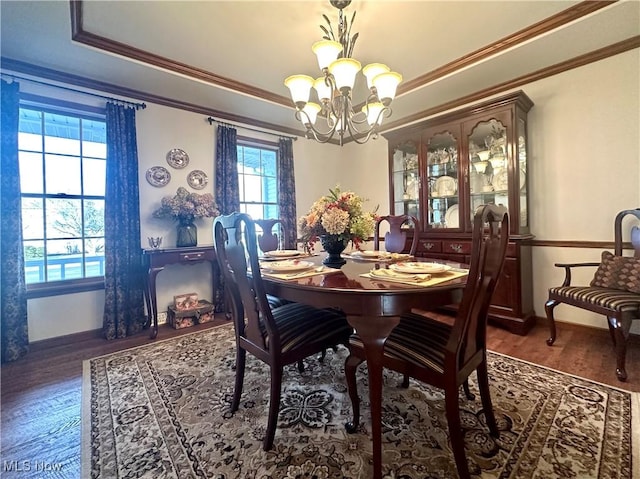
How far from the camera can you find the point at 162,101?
126 inches

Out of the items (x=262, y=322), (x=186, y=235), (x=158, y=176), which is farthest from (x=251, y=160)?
(x=262, y=322)

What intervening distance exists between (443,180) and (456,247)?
0.80 meters

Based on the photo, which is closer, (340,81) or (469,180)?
(340,81)

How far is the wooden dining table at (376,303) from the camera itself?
115 cm

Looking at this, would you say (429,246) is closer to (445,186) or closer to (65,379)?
(445,186)

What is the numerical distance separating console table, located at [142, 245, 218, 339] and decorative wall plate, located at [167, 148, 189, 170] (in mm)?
1010

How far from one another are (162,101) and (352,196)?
8.83ft

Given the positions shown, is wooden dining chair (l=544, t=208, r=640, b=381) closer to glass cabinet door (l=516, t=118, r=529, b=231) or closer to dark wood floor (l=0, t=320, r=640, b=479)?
dark wood floor (l=0, t=320, r=640, b=479)

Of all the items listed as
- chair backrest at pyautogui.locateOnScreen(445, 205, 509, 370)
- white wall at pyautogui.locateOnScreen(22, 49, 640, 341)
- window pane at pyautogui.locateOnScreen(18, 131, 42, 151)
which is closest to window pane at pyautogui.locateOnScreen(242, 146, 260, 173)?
white wall at pyautogui.locateOnScreen(22, 49, 640, 341)

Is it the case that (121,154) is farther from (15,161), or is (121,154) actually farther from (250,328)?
(250,328)

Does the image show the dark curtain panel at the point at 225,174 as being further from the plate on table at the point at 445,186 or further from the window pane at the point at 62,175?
the plate on table at the point at 445,186

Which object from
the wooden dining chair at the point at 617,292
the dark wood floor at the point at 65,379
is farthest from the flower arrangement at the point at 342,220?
the wooden dining chair at the point at 617,292

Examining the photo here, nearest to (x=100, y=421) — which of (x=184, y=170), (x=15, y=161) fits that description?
(x=15, y=161)

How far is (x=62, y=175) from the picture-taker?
2.79 m
